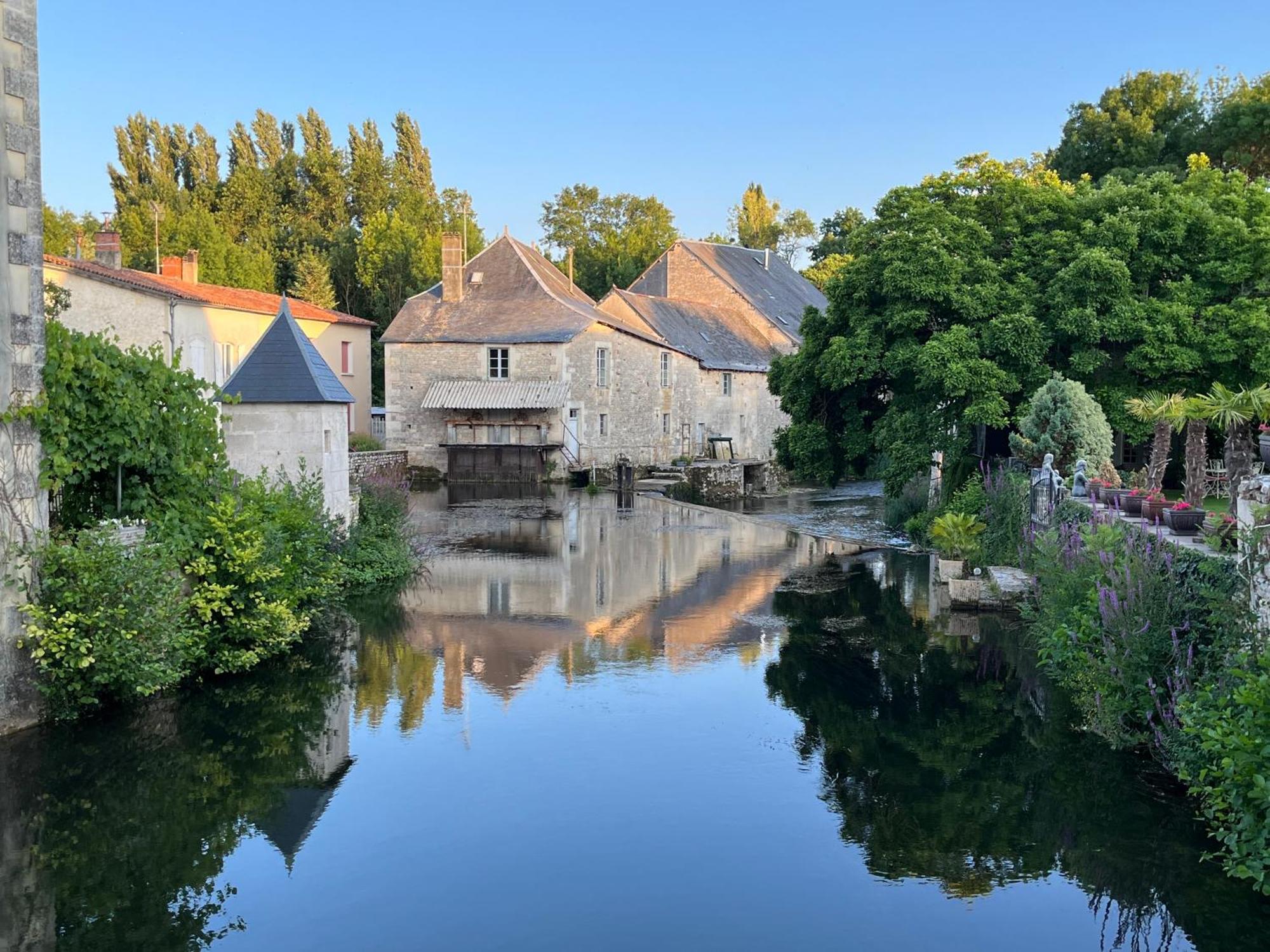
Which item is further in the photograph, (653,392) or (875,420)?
(653,392)

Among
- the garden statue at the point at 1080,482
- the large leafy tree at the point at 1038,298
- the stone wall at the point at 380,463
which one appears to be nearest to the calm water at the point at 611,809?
the garden statue at the point at 1080,482

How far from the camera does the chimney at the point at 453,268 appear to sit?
3731 centimetres

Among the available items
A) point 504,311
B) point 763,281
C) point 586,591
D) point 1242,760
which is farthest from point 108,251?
point 1242,760

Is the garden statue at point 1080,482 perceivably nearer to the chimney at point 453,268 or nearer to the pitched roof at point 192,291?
the pitched roof at point 192,291

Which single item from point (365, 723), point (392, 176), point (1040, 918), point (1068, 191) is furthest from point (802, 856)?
point (392, 176)

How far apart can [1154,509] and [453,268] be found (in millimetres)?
29934

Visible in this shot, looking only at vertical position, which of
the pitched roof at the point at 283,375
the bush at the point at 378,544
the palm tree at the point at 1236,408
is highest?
the pitched roof at the point at 283,375

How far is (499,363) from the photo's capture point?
1427 inches

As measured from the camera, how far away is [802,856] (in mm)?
7184

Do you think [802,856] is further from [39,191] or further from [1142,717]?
[39,191]

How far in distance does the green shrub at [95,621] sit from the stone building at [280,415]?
5501mm

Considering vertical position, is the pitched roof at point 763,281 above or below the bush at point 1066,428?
above

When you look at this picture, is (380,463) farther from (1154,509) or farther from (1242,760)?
(1242,760)

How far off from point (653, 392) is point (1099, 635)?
30051 mm
